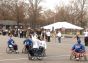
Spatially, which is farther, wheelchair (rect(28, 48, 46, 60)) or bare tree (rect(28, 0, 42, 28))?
bare tree (rect(28, 0, 42, 28))

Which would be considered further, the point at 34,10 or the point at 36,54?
the point at 34,10

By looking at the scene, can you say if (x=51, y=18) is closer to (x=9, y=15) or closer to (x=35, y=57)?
(x=9, y=15)

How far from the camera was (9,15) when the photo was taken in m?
121

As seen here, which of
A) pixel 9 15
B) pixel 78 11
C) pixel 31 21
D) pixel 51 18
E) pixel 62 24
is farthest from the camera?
pixel 51 18

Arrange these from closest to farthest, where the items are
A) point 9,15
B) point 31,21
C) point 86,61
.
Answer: point 86,61
point 31,21
point 9,15

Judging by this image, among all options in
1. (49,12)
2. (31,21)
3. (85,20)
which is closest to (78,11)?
(85,20)

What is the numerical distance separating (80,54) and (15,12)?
Result: 310 feet

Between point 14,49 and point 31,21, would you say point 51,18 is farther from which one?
point 14,49

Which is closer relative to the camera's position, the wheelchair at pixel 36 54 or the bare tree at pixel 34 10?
the wheelchair at pixel 36 54

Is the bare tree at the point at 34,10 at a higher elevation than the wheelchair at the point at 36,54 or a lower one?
higher

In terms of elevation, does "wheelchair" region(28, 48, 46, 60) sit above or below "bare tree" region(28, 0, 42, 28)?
below

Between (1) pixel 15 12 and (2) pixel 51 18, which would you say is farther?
(2) pixel 51 18

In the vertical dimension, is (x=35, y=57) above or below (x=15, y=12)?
below

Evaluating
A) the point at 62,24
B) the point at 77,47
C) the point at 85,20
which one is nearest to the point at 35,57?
the point at 77,47
